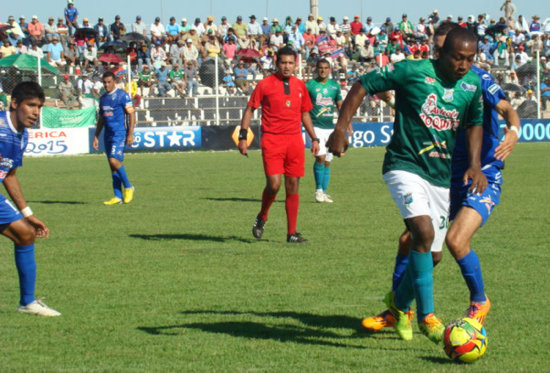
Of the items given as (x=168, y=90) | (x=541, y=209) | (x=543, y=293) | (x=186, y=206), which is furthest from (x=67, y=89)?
(x=543, y=293)

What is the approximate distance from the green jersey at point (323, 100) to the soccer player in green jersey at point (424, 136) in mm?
9581

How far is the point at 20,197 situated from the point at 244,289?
2.06 m

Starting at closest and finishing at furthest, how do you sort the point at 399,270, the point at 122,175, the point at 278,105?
the point at 399,270
the point at 278,105
the point at 122,175

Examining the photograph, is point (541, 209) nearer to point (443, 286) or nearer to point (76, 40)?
point (443, 286)

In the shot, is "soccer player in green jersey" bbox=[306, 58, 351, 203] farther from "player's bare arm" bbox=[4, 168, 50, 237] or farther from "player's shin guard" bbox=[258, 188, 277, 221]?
"player's bare arm" bbox=[4, 168, 50, 237]

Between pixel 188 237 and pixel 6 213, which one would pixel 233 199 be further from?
pixel 6 213

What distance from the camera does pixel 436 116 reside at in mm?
5672

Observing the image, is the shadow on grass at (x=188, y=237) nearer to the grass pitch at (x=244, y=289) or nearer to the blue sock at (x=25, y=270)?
the grass pitch at (x=244, y=289)

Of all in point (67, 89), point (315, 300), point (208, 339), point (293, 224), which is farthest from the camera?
point (67, 89)

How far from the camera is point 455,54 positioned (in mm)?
5480

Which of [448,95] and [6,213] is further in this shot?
[6,213]

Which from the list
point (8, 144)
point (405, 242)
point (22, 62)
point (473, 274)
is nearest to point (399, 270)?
point (405, 242)

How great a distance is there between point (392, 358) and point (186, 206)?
9.61m

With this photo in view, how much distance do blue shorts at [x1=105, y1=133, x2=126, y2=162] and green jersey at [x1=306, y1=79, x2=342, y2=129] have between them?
3364 mm
